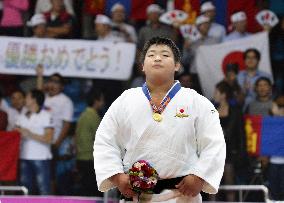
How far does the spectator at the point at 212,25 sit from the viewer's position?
12546 millimetres

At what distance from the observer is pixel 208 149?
6293 millimetres

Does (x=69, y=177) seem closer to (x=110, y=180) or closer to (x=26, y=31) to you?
(x=26, y=31)

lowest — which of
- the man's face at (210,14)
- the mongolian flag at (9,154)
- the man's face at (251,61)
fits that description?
the mongolian flag at (9,154)

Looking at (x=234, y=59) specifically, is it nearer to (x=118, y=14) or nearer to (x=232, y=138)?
(x=232, y=138)

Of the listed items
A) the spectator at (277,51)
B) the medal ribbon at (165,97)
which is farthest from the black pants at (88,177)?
the medal ribbon at (165,97)

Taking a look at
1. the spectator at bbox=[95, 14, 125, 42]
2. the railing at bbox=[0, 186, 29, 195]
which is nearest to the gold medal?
the railing at bbox=[0, 186, 29, 195]

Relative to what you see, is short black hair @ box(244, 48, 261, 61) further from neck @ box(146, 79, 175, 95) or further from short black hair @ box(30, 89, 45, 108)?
neck @ box(146, 79, 175, 95)

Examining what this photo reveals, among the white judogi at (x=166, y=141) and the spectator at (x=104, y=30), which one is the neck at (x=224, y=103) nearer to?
the spectator at (x=104, y=30)

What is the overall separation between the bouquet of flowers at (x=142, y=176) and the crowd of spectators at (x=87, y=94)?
5.18 m

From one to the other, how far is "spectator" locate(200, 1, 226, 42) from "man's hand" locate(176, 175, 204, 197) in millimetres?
6499

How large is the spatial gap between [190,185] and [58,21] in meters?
6.96

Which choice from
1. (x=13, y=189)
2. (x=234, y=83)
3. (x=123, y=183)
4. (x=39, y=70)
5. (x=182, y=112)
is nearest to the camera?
(x=123, y=183)

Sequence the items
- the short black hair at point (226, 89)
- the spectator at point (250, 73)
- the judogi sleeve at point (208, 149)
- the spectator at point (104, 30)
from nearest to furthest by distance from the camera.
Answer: the judogi sleeve at point (208, 149) < the short black hair at point (226, 89) < the spectator at point (250, 73) < the spectator at point (104, 30)

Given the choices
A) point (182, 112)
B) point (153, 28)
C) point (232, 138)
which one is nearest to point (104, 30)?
point (153, 28)
